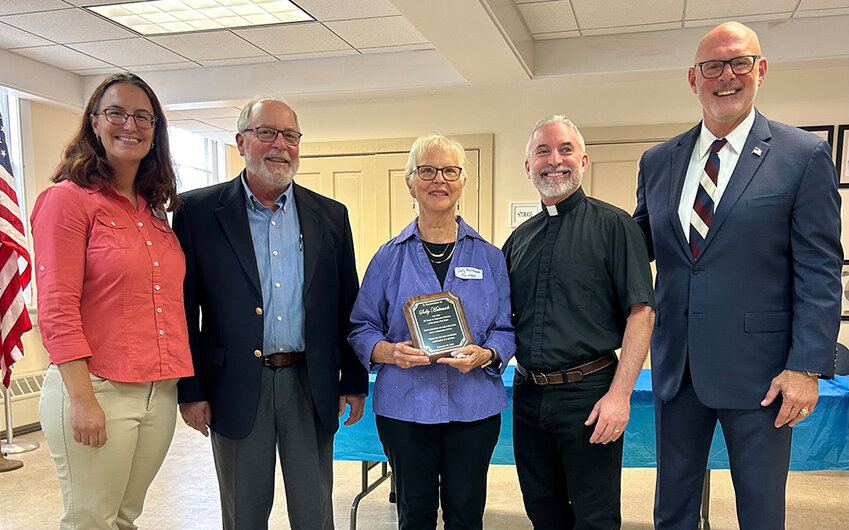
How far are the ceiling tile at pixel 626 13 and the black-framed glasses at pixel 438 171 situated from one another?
111 inches

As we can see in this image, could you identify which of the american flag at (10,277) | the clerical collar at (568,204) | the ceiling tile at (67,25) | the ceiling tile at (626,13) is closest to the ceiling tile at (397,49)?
the ceiling tile at (626,13)

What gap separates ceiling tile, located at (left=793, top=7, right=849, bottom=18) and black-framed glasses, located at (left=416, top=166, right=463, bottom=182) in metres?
3.87

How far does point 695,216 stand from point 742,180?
0.16 meters

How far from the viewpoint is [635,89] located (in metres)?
5.47

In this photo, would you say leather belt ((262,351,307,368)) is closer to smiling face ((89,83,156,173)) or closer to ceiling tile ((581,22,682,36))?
smiling face ((89,83,156,173))

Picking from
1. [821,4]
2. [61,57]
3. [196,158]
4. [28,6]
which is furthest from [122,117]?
[196,158]

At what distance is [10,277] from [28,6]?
1870 millimetres

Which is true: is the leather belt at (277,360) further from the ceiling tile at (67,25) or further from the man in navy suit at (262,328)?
the ceiling tile at (67,25)

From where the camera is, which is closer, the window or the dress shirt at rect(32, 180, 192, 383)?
the dress shirt at rect(32, 180, 192, 383)

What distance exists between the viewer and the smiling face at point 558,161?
207 cm

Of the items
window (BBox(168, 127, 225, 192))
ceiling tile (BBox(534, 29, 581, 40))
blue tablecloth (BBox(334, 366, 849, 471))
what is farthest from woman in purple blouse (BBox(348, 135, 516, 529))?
window (BBox(168, 127, 225, 192))

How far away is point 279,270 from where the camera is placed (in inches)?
80.7

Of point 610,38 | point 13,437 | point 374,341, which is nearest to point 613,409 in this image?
point 374,341

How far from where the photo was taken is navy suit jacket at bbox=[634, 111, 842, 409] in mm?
1746
